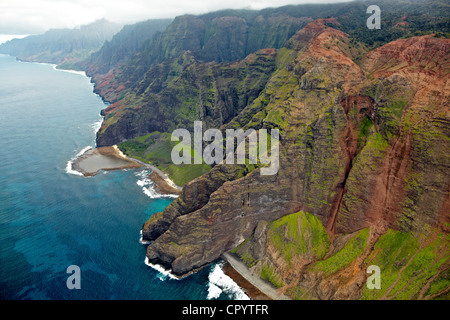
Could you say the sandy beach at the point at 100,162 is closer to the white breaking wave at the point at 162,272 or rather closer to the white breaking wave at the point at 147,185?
the white breaking wave at the point at 147,185

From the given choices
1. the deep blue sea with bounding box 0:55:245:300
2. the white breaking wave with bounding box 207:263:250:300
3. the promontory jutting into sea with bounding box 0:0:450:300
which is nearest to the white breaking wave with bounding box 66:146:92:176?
the deep blue sea with bounding box 0:55:245:300

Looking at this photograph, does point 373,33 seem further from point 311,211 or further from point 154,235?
point 154,235

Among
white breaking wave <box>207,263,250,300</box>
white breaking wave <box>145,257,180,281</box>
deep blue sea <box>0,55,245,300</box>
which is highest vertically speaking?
deep blue sea <box>0,55,245,300</box>

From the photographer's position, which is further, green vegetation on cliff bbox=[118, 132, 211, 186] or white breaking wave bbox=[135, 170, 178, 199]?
green vegetation on cliff bbox=[118, 132, 211, 186]

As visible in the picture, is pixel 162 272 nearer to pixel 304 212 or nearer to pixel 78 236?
pixel 78 236

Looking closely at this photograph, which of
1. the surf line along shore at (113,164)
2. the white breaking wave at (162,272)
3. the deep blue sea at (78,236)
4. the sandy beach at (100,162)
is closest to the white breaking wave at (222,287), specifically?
the deep blue sea at (78,236)

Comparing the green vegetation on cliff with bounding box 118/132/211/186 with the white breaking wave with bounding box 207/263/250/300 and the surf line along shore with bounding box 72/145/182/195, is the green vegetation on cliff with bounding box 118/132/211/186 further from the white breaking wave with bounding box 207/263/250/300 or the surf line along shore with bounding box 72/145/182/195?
the white breaking wave with bounding box 207/263/250/300

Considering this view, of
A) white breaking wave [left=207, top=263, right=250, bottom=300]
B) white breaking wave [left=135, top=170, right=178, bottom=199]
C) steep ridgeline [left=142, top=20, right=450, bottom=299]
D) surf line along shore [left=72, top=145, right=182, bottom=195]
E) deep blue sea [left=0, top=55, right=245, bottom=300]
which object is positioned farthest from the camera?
surf line along shore [left=72, top=145, right=182, bottom=195]

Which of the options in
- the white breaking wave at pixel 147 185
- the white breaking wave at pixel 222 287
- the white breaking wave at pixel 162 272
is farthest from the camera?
the white breaking wave at pixel 147 185
